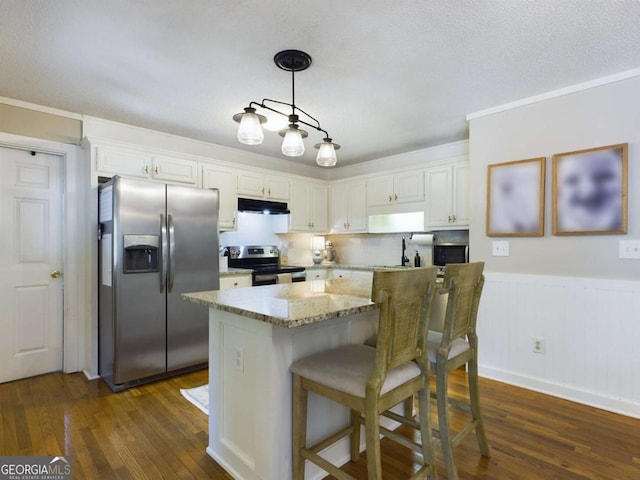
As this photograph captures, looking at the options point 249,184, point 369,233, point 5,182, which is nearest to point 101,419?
point 5,182

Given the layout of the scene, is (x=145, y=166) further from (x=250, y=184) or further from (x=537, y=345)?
(x=537, y=345)

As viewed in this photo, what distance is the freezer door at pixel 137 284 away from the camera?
2.76 metres

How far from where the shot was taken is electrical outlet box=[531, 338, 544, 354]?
270 cm

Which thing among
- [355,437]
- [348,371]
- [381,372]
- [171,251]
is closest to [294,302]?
[348,371]

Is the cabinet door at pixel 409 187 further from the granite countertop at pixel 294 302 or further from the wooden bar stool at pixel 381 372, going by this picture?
the wooden bar stool at pixel 381 372

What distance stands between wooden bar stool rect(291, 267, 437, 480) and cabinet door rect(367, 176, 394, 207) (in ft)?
9.50

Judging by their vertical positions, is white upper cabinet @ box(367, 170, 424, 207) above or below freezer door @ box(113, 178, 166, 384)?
above

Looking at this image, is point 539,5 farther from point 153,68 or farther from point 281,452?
point 281,452

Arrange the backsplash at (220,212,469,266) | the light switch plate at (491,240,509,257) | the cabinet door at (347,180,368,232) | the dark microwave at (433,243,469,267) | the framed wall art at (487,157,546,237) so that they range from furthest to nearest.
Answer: the cabinet door at (347,180,368,232) → the backsplash at (220,212,469,266) → the dark microwave at (433,243,469,267) → the light switch plate at (491,240,509,257) → the framed wall art at (487,157,546,237)

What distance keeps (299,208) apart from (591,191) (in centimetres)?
316

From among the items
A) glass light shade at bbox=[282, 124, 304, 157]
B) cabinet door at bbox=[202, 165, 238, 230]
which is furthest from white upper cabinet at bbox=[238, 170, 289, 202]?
glass light shade at bbox=[282, 124, 304, 157]

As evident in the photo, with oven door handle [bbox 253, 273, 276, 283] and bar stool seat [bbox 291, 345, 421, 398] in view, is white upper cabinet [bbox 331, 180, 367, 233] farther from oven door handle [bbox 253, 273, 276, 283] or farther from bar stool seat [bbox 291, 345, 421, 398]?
bar stool seat [bbox 291, 345, 421, 398]

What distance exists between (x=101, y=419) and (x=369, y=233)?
11.3ft

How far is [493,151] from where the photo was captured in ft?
9.73
